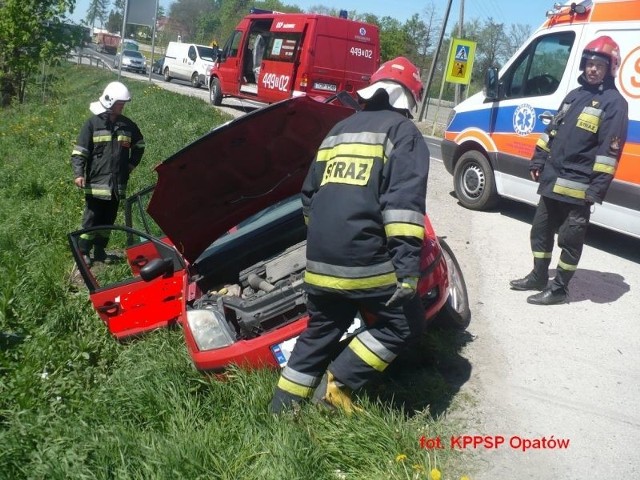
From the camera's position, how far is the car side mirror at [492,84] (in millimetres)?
7836

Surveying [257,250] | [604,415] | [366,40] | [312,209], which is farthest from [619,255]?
[366,40]

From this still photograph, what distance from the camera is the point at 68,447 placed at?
3451mm

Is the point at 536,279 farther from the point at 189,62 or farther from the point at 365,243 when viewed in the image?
the point at 189,62

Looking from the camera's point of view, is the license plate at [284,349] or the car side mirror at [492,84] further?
the car side mirror at [492,84]

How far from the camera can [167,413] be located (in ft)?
12.3

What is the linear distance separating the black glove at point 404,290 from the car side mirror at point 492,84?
17.4ft

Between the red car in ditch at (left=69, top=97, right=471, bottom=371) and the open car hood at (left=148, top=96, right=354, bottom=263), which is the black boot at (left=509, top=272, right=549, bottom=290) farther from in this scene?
the open car hood at (left=148, top=96, right=354, bottom=263)

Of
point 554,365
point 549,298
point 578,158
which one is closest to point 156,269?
point 554,365

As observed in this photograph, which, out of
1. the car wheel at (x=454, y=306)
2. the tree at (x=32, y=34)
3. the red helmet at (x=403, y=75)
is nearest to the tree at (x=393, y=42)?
the tree at (x=32, y=34)

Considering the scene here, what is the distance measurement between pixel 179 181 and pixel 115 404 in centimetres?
134

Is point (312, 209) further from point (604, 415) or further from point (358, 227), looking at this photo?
point (604, 415)

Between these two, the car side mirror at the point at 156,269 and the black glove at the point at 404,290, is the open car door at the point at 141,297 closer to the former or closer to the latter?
the car side mirror at the point at 156,269

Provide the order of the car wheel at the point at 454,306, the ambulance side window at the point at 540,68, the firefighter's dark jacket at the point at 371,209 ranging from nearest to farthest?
the firefighter's dark jacket at the point at 371,209 → the car wheel at the point at 454,306 → the ambulance side window at the point at 540,68

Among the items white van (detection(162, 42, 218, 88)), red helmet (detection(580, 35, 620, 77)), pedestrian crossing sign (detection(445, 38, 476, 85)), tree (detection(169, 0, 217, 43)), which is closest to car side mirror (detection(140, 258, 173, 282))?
red helmet (detection(580, 35, 620, 77))
